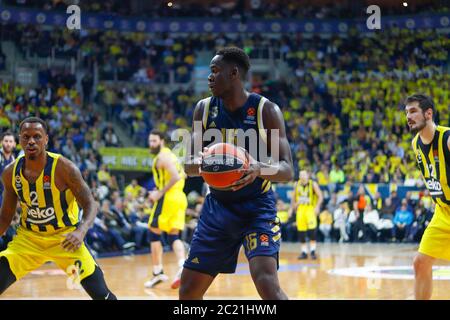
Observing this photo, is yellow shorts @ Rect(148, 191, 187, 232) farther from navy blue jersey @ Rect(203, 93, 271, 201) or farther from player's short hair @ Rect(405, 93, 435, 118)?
navy blue jersey @ Rect(203, 93, 271, 201)

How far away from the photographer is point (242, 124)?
524 centimetres

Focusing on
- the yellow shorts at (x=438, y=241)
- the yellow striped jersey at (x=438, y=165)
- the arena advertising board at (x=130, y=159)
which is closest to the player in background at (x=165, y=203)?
the yellow striped jersey at (x=438, y=165)

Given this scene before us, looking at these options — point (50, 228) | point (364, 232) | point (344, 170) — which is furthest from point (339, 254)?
point (50, 228)

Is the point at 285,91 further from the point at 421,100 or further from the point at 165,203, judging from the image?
the point at 421,100

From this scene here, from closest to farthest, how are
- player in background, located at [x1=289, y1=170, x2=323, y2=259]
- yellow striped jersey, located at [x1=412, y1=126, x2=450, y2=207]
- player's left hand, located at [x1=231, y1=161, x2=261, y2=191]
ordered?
player's left hand, located at [x1=231, y1=161, x2=261, y2=191] < yellow striped jersey, located at [x1=412, y1=126, x2=450, y2=207] < player in background, located at [x1=289, y1=170, x2=323, y2=259]

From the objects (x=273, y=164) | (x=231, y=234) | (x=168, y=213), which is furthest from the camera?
(x=168, y=213)

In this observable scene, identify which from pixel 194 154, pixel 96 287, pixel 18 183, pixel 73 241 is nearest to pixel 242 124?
pixel 194 154

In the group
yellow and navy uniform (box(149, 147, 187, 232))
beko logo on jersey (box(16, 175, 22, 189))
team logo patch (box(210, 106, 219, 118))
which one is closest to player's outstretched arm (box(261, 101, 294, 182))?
team logo patch (box(210, 106, 219, 118))

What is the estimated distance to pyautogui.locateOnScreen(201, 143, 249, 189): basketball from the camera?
4746 millimetres

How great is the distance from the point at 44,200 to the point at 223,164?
195 cm

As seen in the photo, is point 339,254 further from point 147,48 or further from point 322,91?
point 147,48

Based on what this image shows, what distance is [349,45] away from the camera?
25.1 m

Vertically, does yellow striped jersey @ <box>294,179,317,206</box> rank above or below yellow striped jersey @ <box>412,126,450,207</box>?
below

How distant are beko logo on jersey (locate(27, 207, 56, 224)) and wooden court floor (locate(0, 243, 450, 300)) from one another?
9.70 feet
